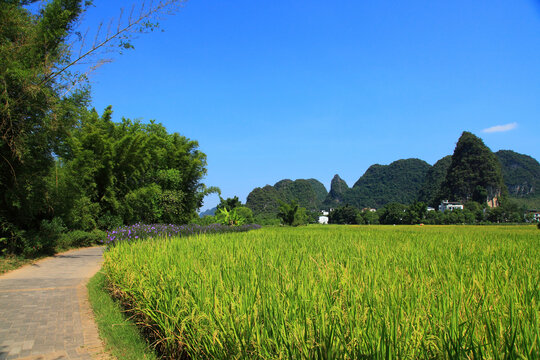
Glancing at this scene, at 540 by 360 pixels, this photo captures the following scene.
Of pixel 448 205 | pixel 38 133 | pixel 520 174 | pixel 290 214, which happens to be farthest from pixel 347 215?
pixel 520 174

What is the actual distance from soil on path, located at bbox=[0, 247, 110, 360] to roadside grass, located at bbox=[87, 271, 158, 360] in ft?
0.29

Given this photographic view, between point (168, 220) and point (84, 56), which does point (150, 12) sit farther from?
point (168, 220)

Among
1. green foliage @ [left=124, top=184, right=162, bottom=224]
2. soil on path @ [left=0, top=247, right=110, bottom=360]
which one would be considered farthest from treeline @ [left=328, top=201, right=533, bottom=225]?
soil on path @ [left=0, top=247, right=110, bottom=360]

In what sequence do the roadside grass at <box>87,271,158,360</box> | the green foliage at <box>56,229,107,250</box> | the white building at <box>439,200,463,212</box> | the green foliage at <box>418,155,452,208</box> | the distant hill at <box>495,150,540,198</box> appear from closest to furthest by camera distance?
the roadside grass at <box>87,271,158,360</box>
the green foliage at <box>56,229,107,250</box>
the white building at <box>439,200,463,212</box>
the distant hill at <box>495,150,540,198</box>
the green foliage at <box>418,155,452,208</box>

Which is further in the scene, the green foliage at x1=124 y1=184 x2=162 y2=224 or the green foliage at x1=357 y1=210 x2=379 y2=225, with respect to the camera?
the green foliage at x1=357 y1=210 x2=379 y2=225

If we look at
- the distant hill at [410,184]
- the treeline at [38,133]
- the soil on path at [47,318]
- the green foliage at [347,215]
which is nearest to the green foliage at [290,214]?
the treeline at [38,133]

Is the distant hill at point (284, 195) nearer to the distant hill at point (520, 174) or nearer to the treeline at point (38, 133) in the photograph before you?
the treeline at point (38, 133)

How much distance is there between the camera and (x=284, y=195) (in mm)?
91812

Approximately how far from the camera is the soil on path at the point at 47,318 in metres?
3.16

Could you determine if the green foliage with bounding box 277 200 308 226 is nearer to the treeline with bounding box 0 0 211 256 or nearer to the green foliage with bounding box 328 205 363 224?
the treeline with bounding box 0 0 211 256

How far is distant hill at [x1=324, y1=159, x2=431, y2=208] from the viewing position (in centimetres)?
13112

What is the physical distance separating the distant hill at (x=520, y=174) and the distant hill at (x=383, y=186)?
28.5 metres

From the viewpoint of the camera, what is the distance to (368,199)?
135 metres

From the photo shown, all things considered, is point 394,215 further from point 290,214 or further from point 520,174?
point 520,174
